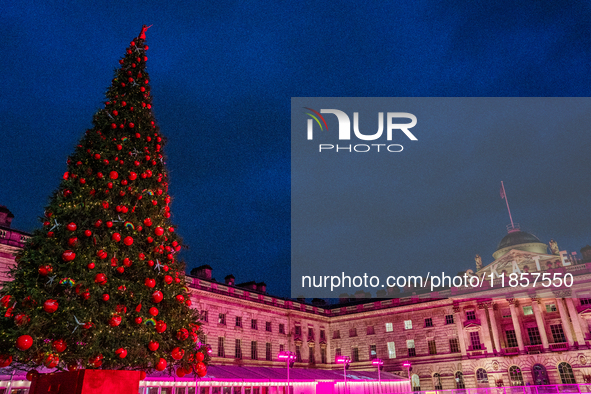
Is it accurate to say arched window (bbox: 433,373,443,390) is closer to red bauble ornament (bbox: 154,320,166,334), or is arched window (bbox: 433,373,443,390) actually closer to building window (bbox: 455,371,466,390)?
building window (bbox: 455,371,466,390)

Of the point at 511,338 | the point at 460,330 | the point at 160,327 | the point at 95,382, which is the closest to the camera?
the point at 95,382

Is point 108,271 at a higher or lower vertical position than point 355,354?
lower

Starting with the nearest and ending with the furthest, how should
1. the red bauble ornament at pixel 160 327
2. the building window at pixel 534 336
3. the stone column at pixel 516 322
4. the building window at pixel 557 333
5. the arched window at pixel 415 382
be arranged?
the red bauble ornament at pixel 160 327
the building window at pixel 557 333
the stone column at pixel 516 322
the building window at pixel 534 336
the arched window at pixel 415 382

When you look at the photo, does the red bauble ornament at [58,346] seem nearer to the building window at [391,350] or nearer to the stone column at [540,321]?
the building window at [391,350]

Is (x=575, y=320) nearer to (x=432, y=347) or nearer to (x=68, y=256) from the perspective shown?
(x=432, y=347)

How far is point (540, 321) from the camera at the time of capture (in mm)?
48531

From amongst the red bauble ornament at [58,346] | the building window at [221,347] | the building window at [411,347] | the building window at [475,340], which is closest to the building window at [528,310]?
the building window at [475,340]

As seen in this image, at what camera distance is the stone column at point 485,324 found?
49.3 meters

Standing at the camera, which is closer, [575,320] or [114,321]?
[114,321]

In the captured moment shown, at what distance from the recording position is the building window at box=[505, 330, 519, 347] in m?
50.0

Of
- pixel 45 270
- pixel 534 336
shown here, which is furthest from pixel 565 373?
pixel 45 270

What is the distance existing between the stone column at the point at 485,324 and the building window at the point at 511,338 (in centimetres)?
280

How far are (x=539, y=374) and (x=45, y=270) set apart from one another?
Result: 5231cm

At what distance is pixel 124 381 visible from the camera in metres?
10.0
